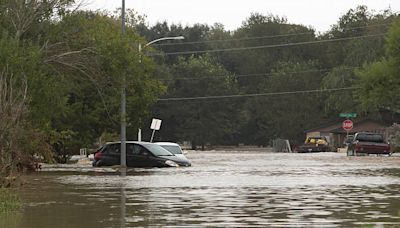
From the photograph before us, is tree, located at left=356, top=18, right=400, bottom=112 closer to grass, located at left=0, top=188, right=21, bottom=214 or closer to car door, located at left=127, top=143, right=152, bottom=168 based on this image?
A: car door, located at left=127, top=143, right=152, bottom=168

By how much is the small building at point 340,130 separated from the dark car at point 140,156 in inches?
2668

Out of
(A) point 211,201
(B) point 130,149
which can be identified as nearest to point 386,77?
(B) point 130,149

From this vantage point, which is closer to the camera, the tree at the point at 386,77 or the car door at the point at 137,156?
the car door at the point at 137,156

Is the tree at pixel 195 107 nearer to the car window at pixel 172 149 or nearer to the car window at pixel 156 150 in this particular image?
the car window at pixel 172 149

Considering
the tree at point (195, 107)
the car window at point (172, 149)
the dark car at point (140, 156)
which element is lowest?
the dark car at point (140, 156)

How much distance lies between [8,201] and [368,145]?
1925 inches

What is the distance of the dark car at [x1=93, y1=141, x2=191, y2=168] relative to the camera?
43281mm

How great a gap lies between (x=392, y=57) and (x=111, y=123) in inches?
668

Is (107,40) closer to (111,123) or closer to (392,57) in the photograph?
(111,123)

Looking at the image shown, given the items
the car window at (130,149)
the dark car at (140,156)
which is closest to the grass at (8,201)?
the dark car at (140,156)

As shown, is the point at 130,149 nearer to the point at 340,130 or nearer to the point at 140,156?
the point at 140,156

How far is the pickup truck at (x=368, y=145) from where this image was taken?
→ 220 ft

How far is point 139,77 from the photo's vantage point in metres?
40.4

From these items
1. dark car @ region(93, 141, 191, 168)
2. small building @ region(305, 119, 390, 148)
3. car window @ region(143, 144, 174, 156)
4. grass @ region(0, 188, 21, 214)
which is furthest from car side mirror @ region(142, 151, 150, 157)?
small building @ region(305, 119, 390, 148)
